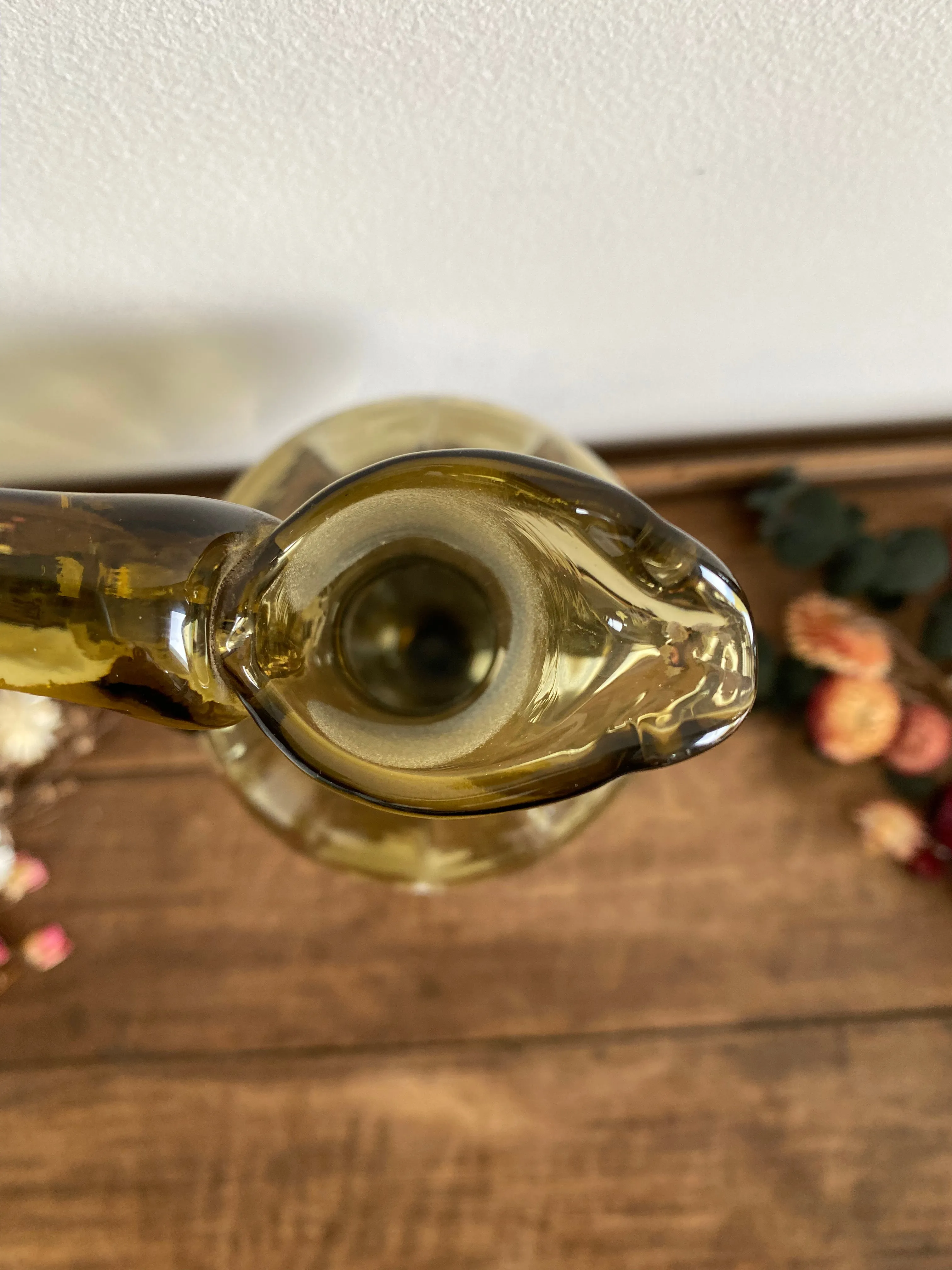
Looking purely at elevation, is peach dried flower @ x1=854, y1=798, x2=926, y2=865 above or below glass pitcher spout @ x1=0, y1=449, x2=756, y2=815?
below

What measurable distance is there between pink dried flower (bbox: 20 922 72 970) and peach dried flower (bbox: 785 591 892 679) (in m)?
0.38

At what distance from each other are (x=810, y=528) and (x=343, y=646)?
0.28 m

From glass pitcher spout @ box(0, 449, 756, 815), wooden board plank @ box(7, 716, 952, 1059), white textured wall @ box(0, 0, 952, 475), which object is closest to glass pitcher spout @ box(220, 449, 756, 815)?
glass pitcher spout @ box(0, 449, 756, 815)

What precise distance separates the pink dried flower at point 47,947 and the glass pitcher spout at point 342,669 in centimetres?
27

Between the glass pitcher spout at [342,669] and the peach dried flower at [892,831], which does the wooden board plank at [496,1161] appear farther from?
the glass pitcher spout at [342,669]

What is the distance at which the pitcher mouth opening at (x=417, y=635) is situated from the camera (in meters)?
0.23

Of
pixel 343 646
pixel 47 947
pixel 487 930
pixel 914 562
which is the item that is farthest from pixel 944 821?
pixel 47 947

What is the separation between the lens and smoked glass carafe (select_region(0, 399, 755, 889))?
0.59 feet

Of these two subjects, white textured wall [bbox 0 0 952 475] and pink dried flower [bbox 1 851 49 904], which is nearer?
white textured wall [bbox 0 0 952 475]

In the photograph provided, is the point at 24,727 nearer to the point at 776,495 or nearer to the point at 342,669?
the point at 342,669

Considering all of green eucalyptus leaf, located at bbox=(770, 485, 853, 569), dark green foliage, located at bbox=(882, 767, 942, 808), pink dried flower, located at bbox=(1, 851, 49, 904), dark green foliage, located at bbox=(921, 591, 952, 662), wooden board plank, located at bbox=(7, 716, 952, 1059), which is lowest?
wooden board plank, located at bbox=(7, 716, 952, 1059)

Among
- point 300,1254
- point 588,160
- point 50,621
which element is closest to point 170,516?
point 50,621

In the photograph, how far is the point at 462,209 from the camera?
273mm

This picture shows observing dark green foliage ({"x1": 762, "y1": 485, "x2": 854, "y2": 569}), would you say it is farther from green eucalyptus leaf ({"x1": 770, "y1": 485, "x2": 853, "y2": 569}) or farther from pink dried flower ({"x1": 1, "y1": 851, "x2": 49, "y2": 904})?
pink dried flower ({"x1": 1, "y1": 851, "x2": 49, "y2": 904})
